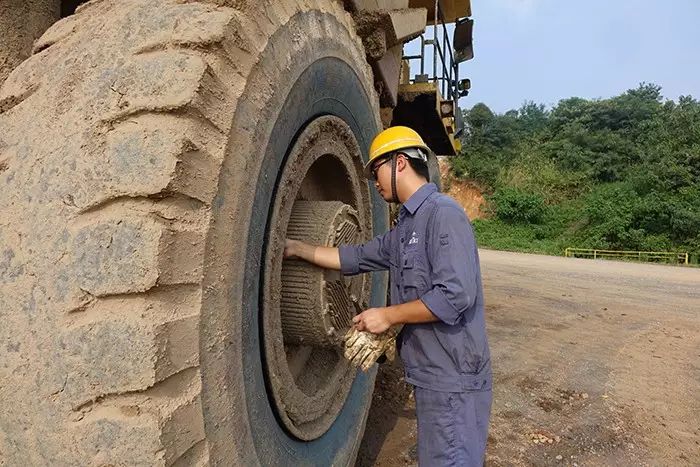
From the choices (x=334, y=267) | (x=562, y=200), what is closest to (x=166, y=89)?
(x=334, y=267)

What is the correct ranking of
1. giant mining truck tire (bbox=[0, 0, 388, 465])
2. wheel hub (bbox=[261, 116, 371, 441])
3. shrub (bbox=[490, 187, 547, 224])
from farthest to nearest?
shrub (bbox=[490, 187, 547, 224]) → wheel hub (bbox=[261, 116, 371, 441]) → giant mining truck tire (bbox=[0, 0, 388, 465])

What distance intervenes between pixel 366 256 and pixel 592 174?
3412cm

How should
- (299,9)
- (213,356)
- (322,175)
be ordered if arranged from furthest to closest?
(322,175) < (299,9) < (213,356)

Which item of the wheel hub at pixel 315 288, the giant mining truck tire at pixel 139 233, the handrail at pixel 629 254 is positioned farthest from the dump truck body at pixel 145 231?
the handrail at pixel 629 254

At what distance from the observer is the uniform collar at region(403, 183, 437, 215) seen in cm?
222

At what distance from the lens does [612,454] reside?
3.55m

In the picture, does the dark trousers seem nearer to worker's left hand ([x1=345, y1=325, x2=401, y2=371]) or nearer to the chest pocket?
worker's left hand ([x1=345, y1=325, x2=401, y2=371])

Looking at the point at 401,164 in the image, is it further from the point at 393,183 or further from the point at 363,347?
the point at 363,347

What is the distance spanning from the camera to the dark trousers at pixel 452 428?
209cm

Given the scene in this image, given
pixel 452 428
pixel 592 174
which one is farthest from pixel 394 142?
pixel 592 174

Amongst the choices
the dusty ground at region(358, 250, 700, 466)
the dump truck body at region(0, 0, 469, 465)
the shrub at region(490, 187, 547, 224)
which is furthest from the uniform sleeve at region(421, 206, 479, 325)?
the shrub at region(490, 187, 547, 224)

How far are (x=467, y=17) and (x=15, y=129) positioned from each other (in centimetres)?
611

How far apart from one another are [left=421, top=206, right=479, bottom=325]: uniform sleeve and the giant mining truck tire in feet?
2.25

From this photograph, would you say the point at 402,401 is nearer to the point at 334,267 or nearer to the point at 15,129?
the point at 334,267
